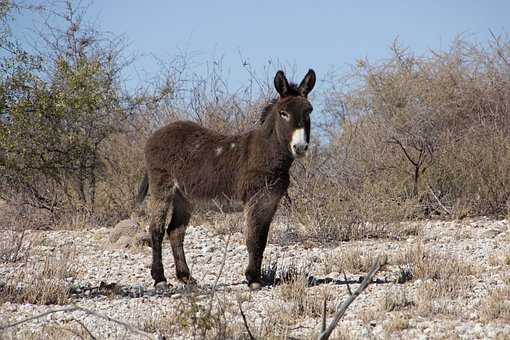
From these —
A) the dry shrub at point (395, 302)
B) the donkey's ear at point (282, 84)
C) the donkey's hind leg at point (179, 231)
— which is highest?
the donkey's ear at point (282, 84)

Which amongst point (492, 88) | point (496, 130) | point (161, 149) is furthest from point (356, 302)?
point (492, 88)

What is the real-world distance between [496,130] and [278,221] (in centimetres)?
494

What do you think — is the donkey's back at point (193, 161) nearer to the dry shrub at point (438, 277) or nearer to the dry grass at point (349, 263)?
the dry grass at point (349, 263)

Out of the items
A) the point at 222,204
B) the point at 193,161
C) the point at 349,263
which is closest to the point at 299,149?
the point at 222,204

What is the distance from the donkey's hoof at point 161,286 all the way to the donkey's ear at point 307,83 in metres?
2.74

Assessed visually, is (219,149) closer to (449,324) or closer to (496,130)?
(449,324)

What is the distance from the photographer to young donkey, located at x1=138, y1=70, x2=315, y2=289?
7.80m

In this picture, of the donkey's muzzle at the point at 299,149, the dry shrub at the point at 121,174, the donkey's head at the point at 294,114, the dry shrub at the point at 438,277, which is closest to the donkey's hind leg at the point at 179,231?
the donkey's head at the point at 294,114

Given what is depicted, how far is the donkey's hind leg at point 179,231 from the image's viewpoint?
28.2 feet

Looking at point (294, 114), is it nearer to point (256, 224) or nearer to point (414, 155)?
point (256, 224)

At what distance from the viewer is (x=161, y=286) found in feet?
26.7

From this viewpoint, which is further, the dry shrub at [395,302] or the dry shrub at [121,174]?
the dry shrub at [121,174]

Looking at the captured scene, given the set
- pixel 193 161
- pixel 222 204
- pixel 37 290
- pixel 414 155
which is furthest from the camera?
pixel 414 155

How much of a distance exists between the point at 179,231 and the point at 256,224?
132cm
